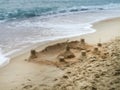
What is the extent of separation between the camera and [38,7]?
25172mm

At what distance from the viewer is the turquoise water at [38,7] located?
21487 mm

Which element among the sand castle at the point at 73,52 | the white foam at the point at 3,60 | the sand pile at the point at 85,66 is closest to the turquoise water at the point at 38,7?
the sand castle at the point at 73,52

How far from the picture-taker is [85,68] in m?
8.23

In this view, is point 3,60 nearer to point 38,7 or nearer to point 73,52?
point 73,52

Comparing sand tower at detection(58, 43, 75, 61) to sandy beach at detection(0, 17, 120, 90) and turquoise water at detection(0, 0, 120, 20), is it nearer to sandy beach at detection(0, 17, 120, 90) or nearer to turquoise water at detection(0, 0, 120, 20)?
sandy beach at detection(0, 17, 120, 90)

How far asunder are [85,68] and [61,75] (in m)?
0.64

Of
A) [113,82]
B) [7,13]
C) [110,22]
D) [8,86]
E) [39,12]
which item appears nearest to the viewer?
[113,82]

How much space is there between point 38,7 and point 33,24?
27.6ft

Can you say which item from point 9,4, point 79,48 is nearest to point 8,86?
point 79,48

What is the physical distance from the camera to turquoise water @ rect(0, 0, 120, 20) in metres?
21.5

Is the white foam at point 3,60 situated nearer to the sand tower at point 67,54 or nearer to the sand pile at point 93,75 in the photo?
the sand tower at point 67,54

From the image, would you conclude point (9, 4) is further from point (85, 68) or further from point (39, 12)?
point (85, 68)

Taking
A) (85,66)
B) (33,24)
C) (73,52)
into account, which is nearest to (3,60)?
(73,52)

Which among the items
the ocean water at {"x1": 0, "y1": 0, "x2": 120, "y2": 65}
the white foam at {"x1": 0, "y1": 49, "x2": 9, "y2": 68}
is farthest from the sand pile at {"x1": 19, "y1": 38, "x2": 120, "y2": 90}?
the ocean water at {"x1": 0, "y1": 0, "x2": 120, "y2": 65}
